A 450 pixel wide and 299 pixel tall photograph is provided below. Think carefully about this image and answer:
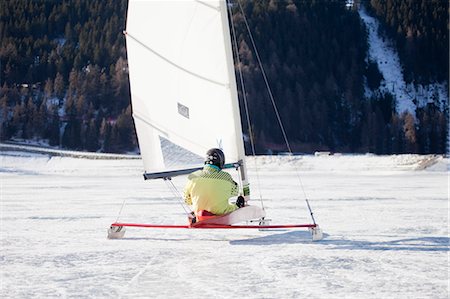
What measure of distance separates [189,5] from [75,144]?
6609 centimetres

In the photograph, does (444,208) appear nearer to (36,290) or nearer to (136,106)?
(136,106)

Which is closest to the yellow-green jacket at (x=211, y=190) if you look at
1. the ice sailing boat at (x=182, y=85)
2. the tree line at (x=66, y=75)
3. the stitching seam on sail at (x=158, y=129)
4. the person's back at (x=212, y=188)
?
the person's back at (x=212, y=188)

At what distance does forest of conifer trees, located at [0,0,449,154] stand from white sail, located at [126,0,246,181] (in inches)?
2500

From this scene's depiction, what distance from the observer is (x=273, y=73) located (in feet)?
310

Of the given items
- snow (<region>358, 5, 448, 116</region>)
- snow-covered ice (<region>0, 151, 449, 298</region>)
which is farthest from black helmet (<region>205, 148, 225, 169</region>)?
snow (<region>358, 5, 448, 116</region>)

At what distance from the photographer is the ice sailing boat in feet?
30.7

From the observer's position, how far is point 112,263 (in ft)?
22.6

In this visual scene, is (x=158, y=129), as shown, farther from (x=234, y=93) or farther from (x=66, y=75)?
(x=66, y=75)

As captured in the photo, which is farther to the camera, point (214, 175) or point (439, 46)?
point (439, 46)

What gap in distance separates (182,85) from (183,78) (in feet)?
0.35

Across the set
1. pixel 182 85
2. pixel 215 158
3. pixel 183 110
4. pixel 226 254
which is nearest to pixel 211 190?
pixel 215 158

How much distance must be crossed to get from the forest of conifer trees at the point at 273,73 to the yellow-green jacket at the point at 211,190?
215 feet

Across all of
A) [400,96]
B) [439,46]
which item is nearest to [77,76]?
[400,96]

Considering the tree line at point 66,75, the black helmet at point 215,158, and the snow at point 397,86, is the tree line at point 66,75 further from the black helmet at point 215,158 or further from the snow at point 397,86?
the black helmet at point 215,158
